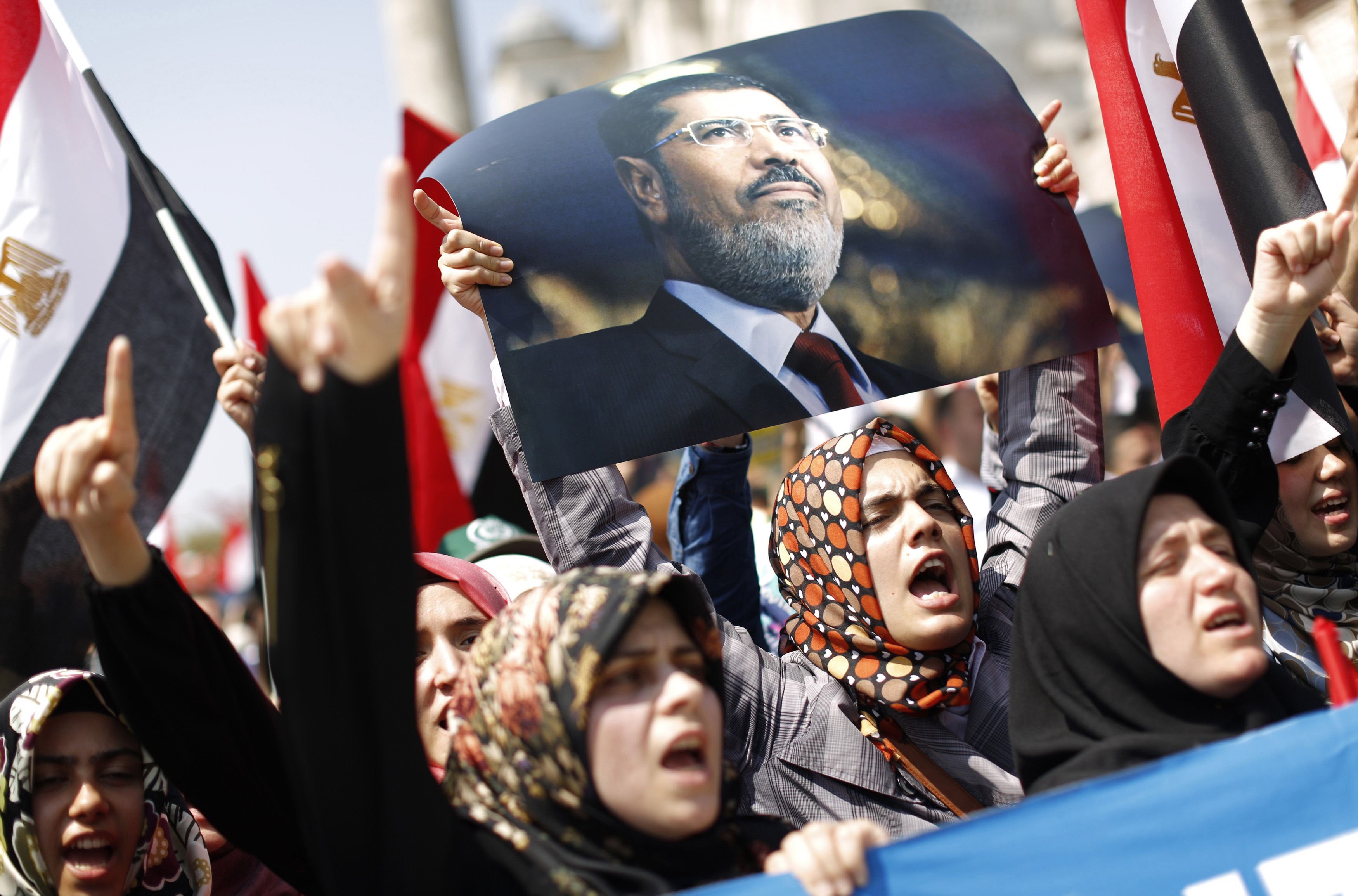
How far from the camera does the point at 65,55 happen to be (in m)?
3.19

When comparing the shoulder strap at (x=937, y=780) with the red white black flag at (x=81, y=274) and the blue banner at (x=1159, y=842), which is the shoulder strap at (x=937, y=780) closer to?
the blue banner at (x=1159, y=842)

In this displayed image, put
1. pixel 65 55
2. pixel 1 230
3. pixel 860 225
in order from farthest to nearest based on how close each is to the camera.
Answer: pixel 65 55
pixel 1 230
pixel 860 225

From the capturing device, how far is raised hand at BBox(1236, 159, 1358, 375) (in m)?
2.05

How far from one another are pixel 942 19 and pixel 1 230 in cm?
245

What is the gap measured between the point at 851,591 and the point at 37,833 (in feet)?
4.97

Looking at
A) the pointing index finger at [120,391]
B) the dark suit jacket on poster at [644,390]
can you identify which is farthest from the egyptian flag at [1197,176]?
the pointing index finger at [120,391]

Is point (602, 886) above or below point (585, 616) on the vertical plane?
below

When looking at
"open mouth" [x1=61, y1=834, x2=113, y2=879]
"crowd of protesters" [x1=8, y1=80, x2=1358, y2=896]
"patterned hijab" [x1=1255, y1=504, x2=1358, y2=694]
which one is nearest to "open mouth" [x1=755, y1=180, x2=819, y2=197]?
"crowd of protesters" [x1=8, y1=80, x2=1358, y2=896]

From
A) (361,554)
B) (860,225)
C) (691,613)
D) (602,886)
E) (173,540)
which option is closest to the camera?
(361,554)

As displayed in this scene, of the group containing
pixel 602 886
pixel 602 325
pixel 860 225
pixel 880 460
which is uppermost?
pixel 860 225

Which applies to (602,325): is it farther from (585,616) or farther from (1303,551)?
(1303,551)

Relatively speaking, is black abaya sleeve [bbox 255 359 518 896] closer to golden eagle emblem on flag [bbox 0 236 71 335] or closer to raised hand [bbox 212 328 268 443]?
raised hand [bbox 212 328 268 443]

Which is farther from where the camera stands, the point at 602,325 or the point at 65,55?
the point at 65,55

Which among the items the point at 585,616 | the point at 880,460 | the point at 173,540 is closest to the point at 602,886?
the point at 585,616
